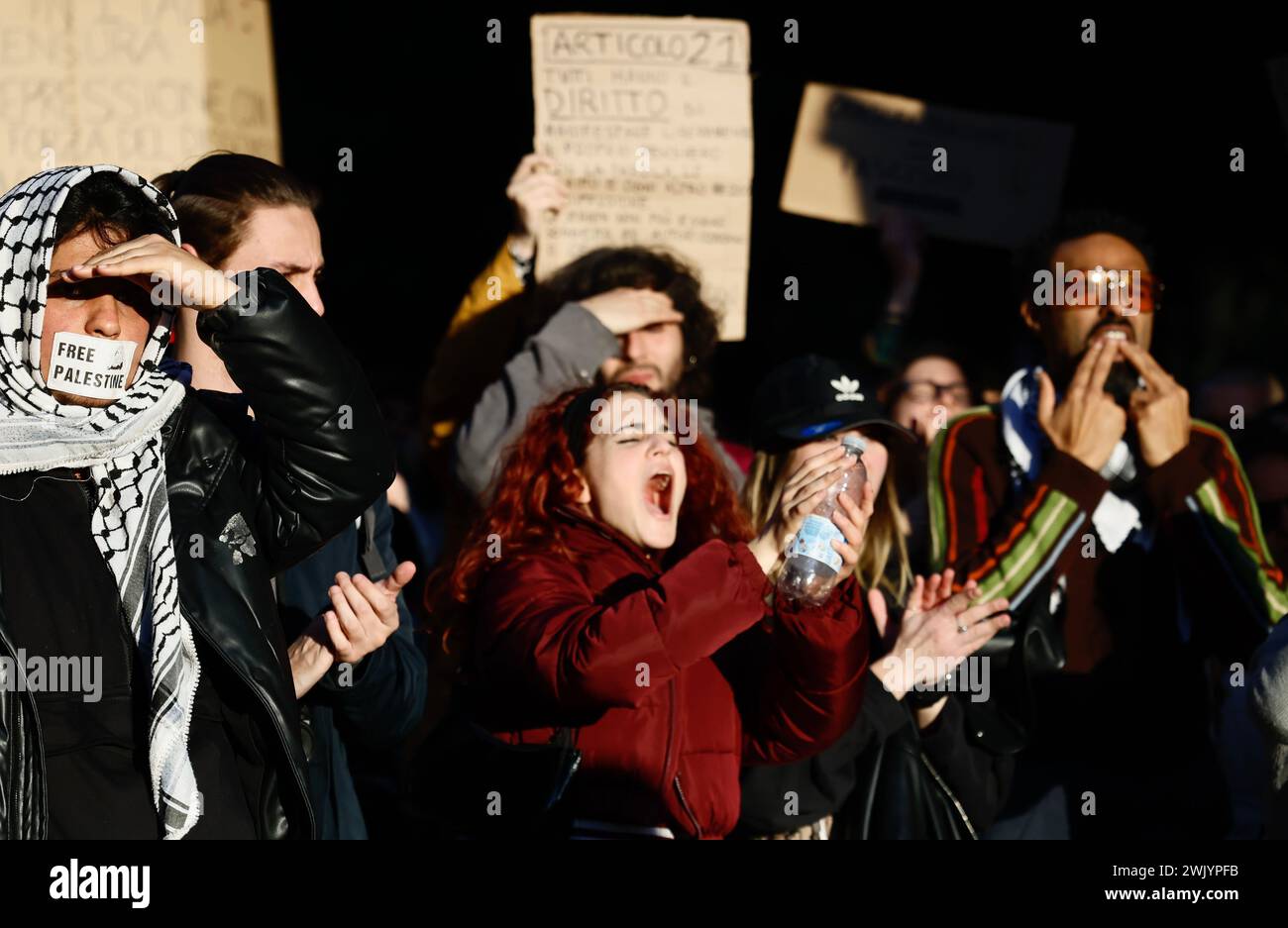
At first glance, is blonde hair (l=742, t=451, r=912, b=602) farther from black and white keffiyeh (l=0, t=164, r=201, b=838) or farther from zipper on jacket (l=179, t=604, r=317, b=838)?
black and white keffiyeh (l=0, t=164, r=201, b=838)

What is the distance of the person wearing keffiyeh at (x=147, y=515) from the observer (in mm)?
2434

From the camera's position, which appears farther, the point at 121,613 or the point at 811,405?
the point at 811,405

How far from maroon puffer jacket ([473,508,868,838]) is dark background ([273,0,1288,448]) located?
11.1 feet

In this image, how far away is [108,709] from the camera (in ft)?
8.15

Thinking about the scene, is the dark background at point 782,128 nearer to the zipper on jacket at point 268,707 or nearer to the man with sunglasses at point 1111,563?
the man with sunglasses at point 1111,563

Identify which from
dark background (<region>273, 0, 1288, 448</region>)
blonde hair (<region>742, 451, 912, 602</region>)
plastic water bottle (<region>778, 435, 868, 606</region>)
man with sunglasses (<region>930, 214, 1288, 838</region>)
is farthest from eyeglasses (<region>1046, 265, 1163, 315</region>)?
dark background (<region>273, 0, 1288, 448</region>)

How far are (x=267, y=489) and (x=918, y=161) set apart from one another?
128 inches

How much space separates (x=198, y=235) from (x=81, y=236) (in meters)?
0.67

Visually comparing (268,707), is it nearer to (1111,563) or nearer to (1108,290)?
(1111,563)

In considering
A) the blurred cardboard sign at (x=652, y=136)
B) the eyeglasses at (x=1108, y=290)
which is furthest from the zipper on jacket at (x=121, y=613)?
the eyeglasses at (x=1108, y=290)

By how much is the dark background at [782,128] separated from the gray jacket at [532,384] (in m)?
2.30

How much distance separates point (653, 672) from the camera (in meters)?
3.05

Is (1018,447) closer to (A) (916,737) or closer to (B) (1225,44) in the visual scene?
(A) (916,737)

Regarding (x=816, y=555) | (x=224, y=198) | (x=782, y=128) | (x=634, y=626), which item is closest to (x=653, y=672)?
(x=634, y=626)
